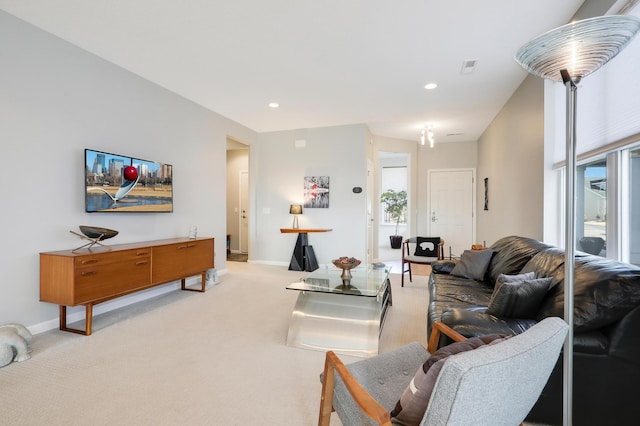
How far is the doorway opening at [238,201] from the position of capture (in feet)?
24.9

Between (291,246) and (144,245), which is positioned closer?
(144,245)

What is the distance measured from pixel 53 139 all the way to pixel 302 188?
12.9 feet

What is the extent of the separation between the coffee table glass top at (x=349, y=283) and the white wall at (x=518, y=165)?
182cm

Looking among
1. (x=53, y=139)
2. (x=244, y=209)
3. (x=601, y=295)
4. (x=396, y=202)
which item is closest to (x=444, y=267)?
(x=601, y=295)

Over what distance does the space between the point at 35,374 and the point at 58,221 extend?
1438 millimetres

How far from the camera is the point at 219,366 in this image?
7.23 ft

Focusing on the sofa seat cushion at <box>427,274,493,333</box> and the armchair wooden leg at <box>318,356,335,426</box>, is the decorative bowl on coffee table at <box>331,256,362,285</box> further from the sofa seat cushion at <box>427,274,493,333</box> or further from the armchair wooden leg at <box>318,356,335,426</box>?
the armchair wooden leg at <box>318,356,335,426</box>

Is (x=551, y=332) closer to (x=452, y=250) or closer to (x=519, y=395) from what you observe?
(x=519, y=395)

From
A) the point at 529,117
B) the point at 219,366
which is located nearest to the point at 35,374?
the point at 219,366

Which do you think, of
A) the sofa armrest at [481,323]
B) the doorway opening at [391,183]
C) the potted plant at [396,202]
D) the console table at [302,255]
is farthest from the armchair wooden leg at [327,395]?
the doorway opening at [391,183]

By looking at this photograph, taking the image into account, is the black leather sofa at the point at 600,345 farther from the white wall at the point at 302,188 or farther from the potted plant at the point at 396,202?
the potted plant at the point at 396,202

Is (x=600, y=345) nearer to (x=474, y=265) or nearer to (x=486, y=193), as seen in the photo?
A: (x=474, y=265)

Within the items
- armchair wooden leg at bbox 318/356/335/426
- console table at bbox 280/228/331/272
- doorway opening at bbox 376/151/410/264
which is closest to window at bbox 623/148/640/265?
armchair wooden leg at bbox 318/356/335/426

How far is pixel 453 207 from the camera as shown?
285 inches
